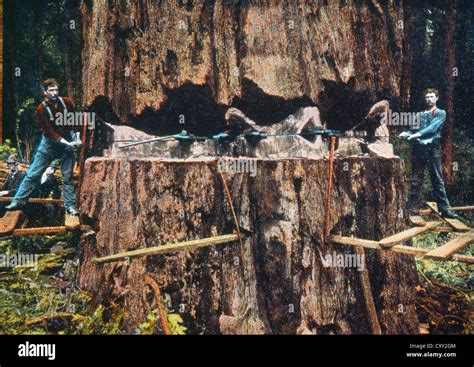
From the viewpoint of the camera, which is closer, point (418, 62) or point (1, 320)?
point (1, 320)

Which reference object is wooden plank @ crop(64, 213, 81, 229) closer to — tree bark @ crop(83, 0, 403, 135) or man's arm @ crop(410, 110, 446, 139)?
tree bark @ crop(83, 0, 403, 135)

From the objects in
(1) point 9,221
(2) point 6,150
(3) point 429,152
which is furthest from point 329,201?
(2) point 6,150

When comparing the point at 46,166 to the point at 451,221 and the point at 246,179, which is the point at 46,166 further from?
the point at 451,221

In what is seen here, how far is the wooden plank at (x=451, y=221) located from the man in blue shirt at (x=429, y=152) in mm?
31

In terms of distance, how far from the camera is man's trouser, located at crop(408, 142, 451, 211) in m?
2.94

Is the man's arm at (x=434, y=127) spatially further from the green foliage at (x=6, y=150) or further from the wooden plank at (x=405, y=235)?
the green foliage at (x=6, y=150)

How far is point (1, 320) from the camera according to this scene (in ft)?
9.10

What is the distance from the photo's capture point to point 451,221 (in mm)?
2912

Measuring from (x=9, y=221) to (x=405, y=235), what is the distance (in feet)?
9.71

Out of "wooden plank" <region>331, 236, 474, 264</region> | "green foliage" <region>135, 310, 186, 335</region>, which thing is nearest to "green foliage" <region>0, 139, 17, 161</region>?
"green foliage" <region>135, 310, 186, 335</region>
